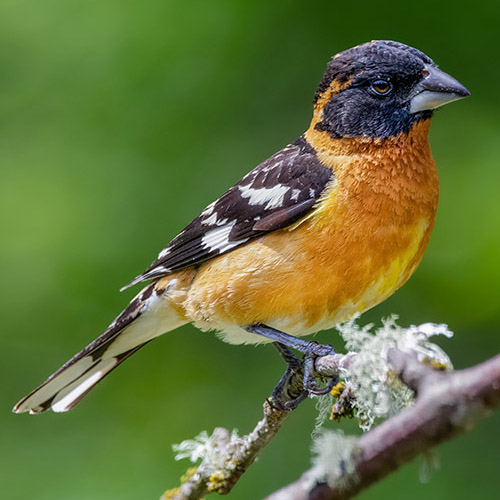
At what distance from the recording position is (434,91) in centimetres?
338

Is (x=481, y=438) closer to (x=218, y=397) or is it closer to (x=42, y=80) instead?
(x=218, y=397)

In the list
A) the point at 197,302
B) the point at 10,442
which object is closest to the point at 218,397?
the point at 197,302

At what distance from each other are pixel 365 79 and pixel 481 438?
210 cm

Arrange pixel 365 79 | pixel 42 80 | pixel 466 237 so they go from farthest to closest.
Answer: pixel 42 80 → pixel 466 237 → pixel 365 79

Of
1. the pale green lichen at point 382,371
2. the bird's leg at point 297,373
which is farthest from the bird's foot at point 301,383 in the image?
the pale green lichen at point 382,371

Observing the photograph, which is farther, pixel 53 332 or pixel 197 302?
pixel 53 332

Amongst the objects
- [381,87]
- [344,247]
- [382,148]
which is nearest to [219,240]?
[344,247]

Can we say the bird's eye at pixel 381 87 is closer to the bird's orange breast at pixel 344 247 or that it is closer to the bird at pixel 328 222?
the bird at pixel 328 222

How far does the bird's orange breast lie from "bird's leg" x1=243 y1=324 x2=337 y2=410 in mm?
68

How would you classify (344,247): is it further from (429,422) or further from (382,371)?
(429,422)

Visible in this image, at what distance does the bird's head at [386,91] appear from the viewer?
340 cm

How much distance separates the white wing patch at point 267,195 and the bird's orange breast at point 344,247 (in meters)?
0.15

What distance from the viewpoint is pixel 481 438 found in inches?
171

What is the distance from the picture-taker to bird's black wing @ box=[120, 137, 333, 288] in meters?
3.36
